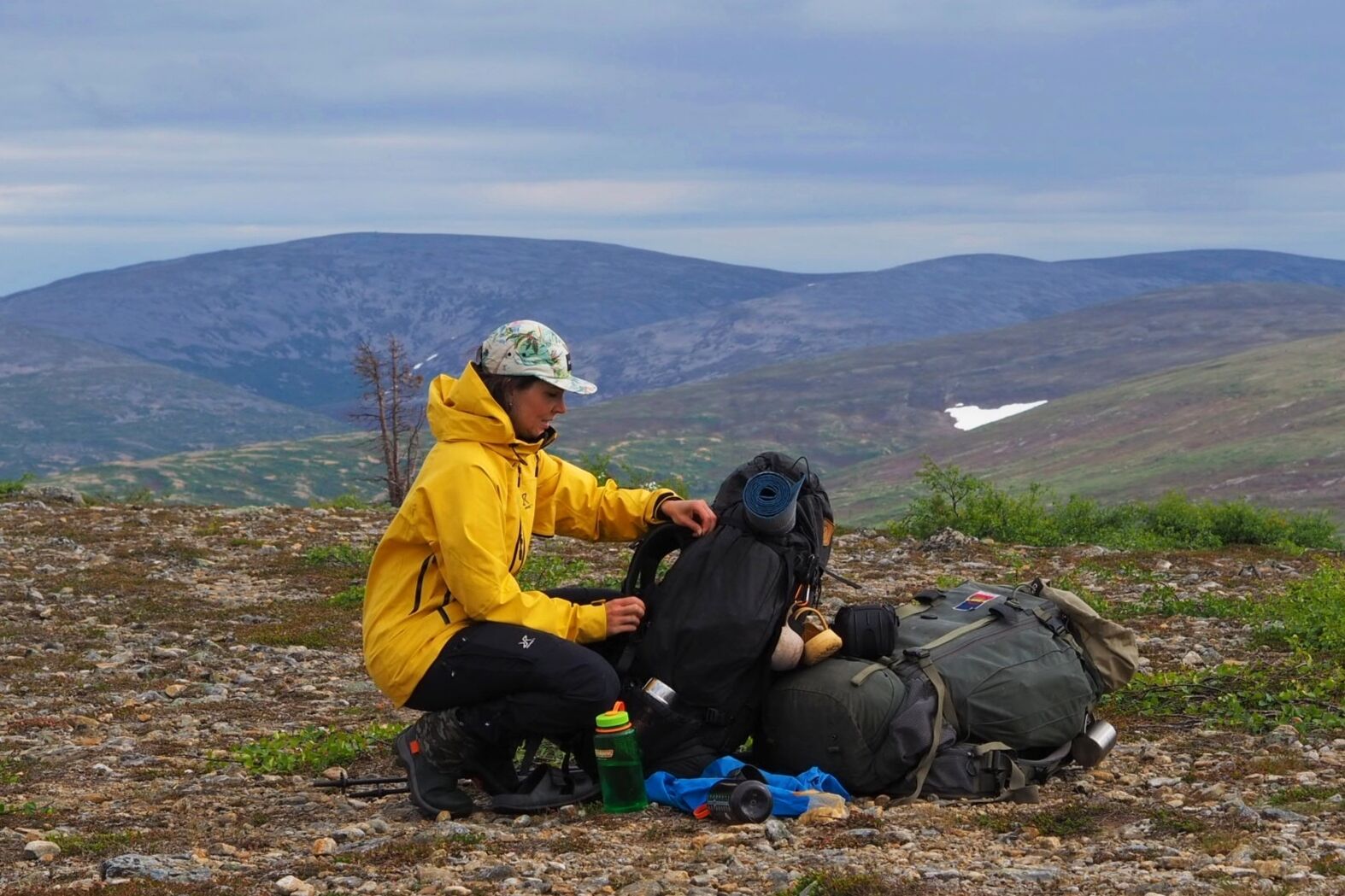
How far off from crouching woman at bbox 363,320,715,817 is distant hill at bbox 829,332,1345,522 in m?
86.8

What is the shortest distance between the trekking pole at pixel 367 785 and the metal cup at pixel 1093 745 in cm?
384

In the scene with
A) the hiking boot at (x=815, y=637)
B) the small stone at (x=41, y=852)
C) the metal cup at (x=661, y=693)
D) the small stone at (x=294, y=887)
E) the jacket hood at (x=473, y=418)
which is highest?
the jacket hood at (x=473, y=418)

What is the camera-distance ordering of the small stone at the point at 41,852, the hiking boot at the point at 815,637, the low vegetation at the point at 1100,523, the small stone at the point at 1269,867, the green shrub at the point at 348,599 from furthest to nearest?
the low vegetation at the point at 1100,523 → the green shrub at the point at 348,599 → the hiking boot at the point at 815,637 → the small stone at the point at 41,852 → the small stone at the point at 1269,867

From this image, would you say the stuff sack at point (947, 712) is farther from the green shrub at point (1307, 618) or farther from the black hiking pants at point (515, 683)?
the green shrub at point (1307, 618)

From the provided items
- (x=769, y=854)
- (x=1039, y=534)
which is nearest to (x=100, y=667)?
(x=769, y=854)

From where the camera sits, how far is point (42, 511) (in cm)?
2316

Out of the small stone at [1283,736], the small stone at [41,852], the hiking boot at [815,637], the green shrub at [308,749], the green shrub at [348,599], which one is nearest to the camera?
the small stone at [41,852]

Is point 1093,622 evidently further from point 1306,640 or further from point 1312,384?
point 1312,384

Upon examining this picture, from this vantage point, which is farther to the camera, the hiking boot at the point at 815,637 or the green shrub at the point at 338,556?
the green shrub at the point at 338,556

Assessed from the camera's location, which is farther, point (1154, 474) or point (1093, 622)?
point (1154, 474)

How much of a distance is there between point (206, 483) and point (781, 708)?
189m

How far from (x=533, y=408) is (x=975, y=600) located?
10.1 feet

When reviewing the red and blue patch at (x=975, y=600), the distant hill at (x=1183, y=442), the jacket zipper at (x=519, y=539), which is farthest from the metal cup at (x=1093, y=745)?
the distant hill at (x=1183, y=442)

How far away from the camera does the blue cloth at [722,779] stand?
769 cm
